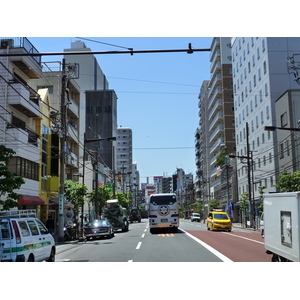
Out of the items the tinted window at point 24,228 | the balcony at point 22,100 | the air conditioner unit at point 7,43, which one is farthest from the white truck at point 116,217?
the tinted window at point 24,228

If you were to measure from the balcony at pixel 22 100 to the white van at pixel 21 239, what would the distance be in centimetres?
1711

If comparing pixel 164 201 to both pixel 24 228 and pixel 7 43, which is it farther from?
pixel 24 228

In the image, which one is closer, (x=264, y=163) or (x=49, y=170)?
(x=49, y=170)

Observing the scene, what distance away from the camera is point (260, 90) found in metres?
54.1

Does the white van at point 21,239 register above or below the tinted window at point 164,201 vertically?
below

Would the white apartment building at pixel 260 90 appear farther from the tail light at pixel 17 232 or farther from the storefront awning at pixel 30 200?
the tail light at pixel 17 232

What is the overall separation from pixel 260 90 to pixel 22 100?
33.7m

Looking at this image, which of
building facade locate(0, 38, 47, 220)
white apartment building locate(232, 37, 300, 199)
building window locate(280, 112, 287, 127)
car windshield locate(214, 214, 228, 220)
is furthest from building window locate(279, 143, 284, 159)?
building facade locate(0, 38, 47, 220)

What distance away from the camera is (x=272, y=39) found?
47406 millimetres

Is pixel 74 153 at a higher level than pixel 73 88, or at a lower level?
lower

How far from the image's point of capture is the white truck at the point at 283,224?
10.2m
